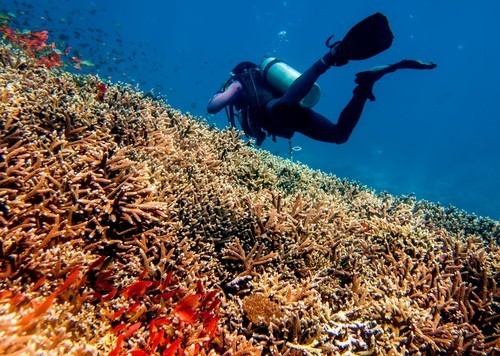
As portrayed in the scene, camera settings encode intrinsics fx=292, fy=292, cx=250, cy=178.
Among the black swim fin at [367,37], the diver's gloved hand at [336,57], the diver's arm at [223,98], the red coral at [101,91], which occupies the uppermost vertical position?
the black swim fin at [367,37]

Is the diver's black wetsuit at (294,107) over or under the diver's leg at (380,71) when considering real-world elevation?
under

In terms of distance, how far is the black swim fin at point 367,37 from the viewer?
17.6 ft

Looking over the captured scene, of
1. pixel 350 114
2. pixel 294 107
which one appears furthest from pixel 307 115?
pixel 350 114

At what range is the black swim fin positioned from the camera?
211 inches

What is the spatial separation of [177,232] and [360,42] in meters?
4.89

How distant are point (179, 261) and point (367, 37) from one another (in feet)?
17.1

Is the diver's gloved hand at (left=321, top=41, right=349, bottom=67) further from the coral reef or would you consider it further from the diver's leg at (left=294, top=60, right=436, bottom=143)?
the coral reef

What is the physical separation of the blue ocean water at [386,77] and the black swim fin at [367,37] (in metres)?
35.5

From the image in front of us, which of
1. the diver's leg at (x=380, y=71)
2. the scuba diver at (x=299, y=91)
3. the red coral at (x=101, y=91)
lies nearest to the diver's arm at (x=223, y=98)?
the scuba diver at (x=299, y=91)

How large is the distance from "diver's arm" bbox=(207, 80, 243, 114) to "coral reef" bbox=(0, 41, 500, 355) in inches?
87.0

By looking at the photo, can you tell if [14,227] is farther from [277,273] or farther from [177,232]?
[277,273]

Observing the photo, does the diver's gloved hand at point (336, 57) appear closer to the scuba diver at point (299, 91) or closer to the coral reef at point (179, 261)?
the scuba diver at point (299, 91)

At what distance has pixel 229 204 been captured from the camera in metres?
3.27

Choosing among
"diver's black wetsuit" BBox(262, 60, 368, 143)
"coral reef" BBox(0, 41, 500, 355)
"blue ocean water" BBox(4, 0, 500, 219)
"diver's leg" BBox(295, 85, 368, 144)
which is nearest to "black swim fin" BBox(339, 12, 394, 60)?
"diver's black wetsuit" BBox(262, 60, 368, 143)
